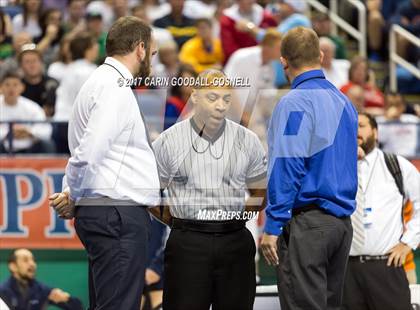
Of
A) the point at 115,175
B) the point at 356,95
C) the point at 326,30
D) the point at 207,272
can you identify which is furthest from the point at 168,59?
the point at 115,175

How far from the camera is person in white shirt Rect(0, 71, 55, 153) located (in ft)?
36.6

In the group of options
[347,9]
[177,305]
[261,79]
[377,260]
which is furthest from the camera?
[347,9]

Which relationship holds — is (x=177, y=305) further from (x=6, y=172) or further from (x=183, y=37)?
(x=183, y=37)

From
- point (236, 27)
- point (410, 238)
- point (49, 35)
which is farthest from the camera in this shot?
point (49, 35)

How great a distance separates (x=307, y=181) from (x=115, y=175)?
3.85 ft

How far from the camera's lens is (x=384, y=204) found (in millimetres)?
8227

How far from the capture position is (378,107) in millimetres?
13102

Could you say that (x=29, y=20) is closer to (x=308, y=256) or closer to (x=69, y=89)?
(x=69, y=89)

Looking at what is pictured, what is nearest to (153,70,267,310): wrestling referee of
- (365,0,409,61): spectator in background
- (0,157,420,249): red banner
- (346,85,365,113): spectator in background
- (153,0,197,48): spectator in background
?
(0,157,420,249): red banner

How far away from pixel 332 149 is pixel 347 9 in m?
9.81

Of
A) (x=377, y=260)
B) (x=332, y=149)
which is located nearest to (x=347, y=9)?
(x=377, y=260)

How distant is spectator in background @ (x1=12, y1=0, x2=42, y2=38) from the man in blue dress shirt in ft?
26.4

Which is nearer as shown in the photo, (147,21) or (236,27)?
(236,27)

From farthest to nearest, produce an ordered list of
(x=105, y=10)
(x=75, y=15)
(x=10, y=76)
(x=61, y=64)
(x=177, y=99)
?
(x=105, y=10) < (x=75, y=15) < (x=61, y=64) < (x=10, y=76) < (x=177, y=99)
